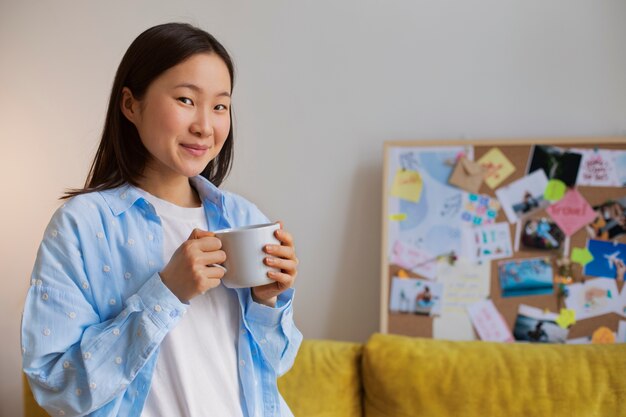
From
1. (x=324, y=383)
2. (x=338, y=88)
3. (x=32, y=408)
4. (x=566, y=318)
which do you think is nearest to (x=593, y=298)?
(x=566, y=318)

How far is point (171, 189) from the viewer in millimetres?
1037

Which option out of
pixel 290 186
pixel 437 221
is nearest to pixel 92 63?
pixel 290 186

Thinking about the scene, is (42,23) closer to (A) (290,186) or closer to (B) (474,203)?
(A) (290,186)

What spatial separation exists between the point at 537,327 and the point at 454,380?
34 cm

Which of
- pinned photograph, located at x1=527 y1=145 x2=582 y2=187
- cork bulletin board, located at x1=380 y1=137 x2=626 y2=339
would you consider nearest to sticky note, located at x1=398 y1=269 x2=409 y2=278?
cork bulletin board, located at x1=380 y1=137 x2=626 y2=339

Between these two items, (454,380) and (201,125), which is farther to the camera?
(454,380)

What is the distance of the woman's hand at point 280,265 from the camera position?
90 centimetres

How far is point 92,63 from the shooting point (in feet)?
7.28

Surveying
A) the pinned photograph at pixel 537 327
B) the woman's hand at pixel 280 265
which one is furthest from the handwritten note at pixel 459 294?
the woman's hand at pixel 280 265

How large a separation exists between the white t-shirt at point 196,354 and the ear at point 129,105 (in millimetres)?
121

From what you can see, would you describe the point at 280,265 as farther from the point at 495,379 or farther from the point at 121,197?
the point at 495,379

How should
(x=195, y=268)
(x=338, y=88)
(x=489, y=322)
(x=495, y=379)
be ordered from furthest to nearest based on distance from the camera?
(x=338, y=88) → (x=489, y=322) → (x=495, y=379) → (x=195, y=268)

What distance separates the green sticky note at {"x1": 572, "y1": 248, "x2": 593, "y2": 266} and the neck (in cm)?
117

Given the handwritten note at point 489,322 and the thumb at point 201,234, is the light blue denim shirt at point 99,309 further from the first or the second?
the handwritten note at point 489,322
